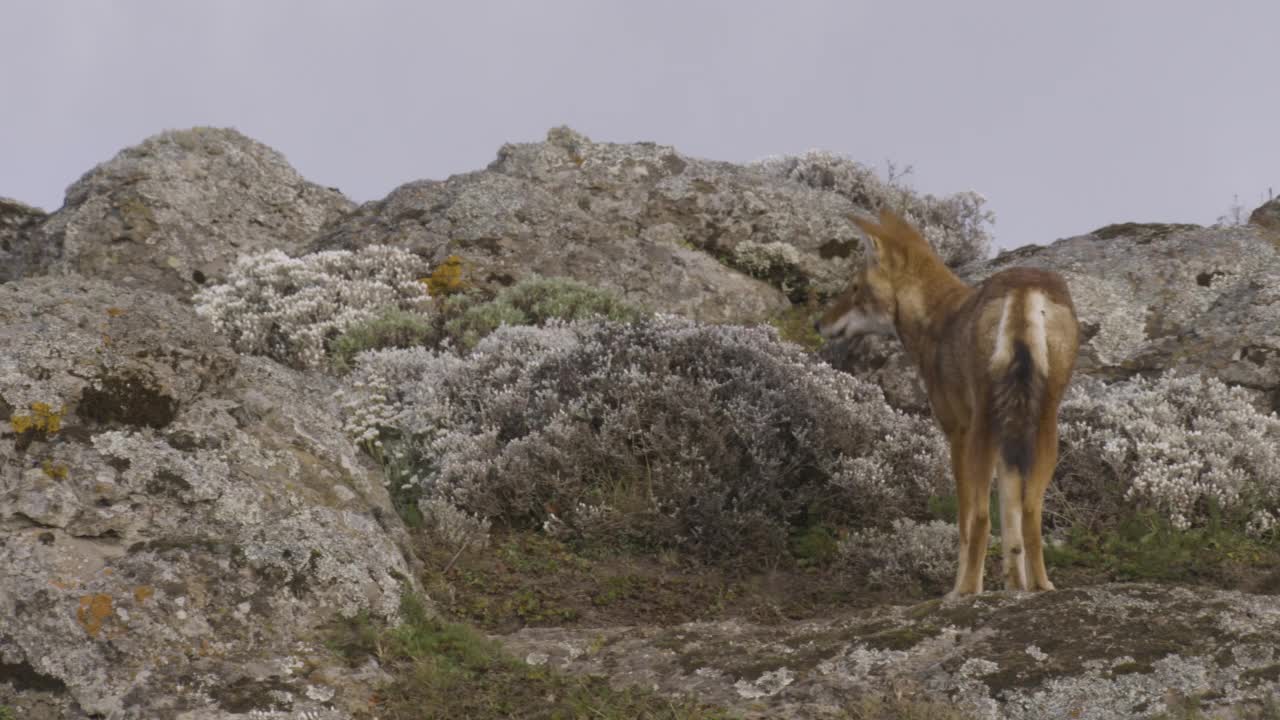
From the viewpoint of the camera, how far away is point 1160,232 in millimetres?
13719

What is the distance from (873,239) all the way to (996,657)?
376cm

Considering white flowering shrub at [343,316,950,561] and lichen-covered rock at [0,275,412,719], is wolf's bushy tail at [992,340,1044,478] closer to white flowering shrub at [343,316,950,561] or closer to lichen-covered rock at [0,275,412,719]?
white flowering shrub at [343,316,950,561]

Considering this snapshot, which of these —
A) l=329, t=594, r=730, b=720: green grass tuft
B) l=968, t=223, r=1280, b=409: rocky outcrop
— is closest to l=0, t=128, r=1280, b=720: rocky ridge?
l=329, t=594, r=730, b=720: green grass tuft

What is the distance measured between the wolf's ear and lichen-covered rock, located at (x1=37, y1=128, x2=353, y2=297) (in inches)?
356

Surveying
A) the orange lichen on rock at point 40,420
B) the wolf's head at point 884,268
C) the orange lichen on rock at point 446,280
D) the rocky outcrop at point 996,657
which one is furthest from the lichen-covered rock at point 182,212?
the rocky outcrop at point 996,657

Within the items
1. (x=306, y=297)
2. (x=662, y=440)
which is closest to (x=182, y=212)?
(x=306, y=297)

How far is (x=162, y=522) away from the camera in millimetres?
5418

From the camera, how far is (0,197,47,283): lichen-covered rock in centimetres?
1478

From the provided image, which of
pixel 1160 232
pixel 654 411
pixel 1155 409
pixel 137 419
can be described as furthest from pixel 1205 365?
pixel 137 419

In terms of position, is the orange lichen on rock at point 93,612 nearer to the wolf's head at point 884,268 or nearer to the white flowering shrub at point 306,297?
the wolf's head at point 884,268

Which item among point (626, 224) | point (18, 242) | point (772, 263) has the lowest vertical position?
point (18, 242)

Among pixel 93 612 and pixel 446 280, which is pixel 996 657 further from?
pixel 446 280

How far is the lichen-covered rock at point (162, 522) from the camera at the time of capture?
187 inches

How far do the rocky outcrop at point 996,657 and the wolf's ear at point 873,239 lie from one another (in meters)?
2.98
